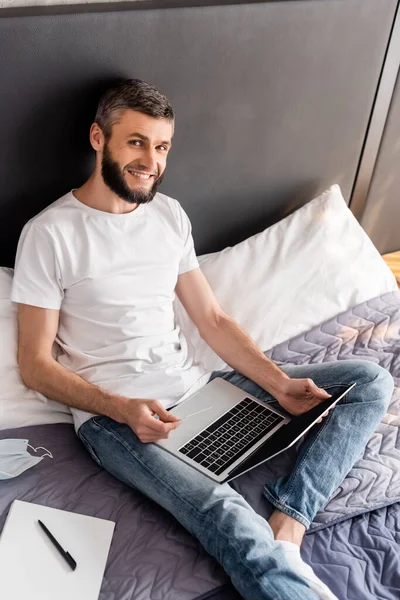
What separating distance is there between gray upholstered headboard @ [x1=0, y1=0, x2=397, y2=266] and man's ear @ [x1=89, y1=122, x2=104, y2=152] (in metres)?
0.05

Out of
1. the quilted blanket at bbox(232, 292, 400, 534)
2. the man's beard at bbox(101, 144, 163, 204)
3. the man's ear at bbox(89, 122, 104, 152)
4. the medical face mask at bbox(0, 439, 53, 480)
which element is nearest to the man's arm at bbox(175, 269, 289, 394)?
the quilted blanket at bbox(232, 292, 400, 534)

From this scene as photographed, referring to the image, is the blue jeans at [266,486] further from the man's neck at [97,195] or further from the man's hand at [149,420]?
the man's neck at [97,195]

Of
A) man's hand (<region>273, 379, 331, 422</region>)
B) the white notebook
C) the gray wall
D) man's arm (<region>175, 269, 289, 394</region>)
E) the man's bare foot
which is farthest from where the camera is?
the gray wall

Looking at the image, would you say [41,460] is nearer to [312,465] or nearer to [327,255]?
[312,465]

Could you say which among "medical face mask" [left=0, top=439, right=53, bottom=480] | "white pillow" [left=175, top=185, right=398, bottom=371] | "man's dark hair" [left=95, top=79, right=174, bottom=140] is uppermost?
"man's dark hair" [left=95, top=79, right=174, bottom=140]

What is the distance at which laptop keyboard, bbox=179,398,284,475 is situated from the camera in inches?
58.5

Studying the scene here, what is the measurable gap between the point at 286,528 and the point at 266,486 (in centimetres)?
11

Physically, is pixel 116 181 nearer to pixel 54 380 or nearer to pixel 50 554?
pixel 54 380

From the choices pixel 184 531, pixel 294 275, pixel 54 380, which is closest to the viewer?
pixel 184 531

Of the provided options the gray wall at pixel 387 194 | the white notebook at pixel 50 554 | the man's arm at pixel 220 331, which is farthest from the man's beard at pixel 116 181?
the gray wall at pixel 387 194

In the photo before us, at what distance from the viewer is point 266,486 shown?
1516mm

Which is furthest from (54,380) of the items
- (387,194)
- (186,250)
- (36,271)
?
(387,194)

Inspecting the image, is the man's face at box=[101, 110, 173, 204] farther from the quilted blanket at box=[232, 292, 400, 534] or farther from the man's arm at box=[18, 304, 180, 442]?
the quilted blanket at box=[232, 292, 400, 534]

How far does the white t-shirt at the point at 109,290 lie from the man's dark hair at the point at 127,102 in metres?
0.19
